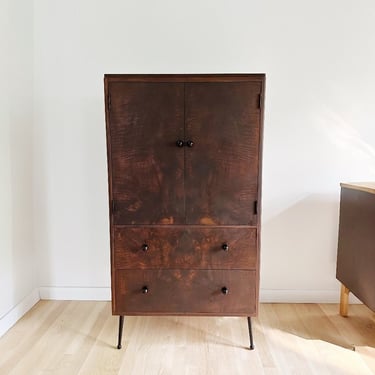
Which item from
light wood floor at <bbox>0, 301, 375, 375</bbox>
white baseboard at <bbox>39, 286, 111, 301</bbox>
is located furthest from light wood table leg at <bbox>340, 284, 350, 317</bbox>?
white baseboard at <bbox>39, 286, 111, 301</bbox>

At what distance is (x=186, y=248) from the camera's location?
1.55 meters

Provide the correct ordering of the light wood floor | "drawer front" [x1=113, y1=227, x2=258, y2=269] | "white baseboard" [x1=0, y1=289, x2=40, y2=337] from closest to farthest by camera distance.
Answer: the light wood floor, "drawer front" [x1=113, y1=227, x2=258, y2=269], "white baseboard" [x1=0, y1=289, x2=40, y2=337]

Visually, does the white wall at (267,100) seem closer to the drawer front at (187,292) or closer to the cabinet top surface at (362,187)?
the cabinet top surface at (362,187)

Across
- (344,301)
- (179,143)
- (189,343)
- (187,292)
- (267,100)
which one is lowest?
(189,343)

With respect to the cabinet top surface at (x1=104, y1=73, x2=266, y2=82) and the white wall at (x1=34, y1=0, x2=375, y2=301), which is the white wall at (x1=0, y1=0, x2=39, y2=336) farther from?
the cabinet top surface at (x1=104, y1=73, x2=266, y2=82)

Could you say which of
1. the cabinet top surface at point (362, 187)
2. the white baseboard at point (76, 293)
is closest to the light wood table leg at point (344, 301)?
the cabinet top surface at point (362, 187)

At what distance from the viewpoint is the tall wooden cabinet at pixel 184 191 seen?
58.0 inches

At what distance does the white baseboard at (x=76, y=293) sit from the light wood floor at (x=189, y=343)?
0.08 metres

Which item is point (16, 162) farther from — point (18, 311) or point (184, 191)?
point (184, 191)

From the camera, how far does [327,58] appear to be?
6.37ft

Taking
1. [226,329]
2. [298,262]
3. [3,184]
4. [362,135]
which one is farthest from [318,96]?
[3,184]

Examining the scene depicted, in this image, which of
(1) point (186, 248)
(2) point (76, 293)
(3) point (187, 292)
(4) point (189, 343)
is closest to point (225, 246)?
(1) point (186, 248)

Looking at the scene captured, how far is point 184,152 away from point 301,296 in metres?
1.32

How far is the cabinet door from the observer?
57.8 inches
